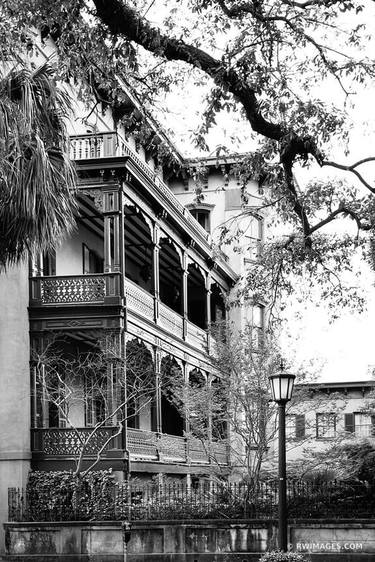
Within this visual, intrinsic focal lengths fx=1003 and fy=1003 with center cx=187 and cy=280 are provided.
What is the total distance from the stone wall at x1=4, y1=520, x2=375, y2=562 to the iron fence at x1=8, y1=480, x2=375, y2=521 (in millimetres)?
512

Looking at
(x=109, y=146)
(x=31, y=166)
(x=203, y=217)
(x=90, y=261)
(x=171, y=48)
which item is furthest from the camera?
(x=203, y=217)

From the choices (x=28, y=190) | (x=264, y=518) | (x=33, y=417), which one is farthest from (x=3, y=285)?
(x=28, y=190)

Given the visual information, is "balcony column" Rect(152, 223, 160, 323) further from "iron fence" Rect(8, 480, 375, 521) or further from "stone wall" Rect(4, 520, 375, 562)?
"stone wall" Rect(4, 520, 375, 562)

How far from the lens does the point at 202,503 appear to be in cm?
2223

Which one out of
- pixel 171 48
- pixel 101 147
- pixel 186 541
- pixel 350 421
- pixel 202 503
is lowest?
pixel 186 541

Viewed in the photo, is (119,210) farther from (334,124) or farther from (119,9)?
(119,9)

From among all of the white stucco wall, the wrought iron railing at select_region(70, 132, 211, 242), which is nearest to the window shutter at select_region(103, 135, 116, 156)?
the wrought iron railing at select_region(70, 132, 211, 242)

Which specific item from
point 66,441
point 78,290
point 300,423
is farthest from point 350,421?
point 66,441

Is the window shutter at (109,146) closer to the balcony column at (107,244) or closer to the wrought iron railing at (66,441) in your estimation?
the balcony column at (107,244)

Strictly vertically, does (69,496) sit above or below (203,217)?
below

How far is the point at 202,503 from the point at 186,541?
1157 millimetres

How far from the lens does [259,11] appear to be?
12.2 meters

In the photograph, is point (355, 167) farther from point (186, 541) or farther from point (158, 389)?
point (158, 389)

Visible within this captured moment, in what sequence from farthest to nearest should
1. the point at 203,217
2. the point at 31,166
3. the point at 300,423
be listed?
the point at 203,217 < the point at 300,423 < the point at 31,166
